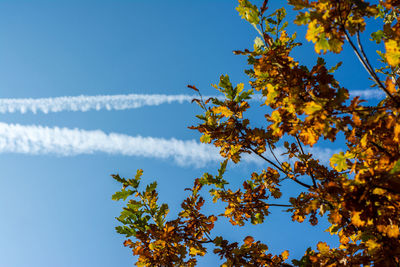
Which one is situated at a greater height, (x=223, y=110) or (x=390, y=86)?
(x=223, y=110)

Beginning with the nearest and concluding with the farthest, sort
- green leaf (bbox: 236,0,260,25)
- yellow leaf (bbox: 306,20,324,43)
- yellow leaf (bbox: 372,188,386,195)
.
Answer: yellow leaf (bbox: 372,188,386,195)
yellow leaf (bbox: 306,20,324,43)
green leaf (bbox: 236,0,260,25)

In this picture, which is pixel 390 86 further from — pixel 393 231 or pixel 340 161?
pixel 393 231

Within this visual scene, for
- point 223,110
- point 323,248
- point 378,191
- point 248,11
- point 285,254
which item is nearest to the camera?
point 378,191

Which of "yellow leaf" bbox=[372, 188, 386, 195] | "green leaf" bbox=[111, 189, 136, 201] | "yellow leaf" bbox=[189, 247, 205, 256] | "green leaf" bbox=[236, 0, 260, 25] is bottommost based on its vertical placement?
"yellow leaf" bbox=[372, 188, 386, 195]

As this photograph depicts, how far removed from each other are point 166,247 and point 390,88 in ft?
13.0

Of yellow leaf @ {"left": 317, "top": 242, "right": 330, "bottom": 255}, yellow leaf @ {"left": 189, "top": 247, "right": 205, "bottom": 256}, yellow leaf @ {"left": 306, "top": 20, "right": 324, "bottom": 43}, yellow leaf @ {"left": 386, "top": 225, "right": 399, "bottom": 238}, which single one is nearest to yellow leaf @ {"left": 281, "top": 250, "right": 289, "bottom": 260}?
yellow leaf @ {"left": 189, "top": 247, "right": 205, "bottom": 256}

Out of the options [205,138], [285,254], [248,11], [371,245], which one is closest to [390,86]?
[371,245]

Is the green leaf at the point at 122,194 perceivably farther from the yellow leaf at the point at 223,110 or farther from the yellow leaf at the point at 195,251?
the yellow leaf at the point at 223,110

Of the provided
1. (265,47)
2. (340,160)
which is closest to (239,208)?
(340,160)

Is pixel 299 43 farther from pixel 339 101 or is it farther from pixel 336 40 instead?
pixel 339 101

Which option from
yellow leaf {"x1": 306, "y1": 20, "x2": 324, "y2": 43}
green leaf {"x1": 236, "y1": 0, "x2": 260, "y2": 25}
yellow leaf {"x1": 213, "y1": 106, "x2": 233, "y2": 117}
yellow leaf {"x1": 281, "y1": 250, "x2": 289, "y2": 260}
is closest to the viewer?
yellow leaf {"x1": 306, "y1": 20, "x2": 324, "y2": 43}

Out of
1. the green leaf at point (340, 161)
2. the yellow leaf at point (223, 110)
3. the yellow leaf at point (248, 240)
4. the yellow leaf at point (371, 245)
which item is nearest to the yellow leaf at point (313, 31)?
the green leaf at point (340, 161)

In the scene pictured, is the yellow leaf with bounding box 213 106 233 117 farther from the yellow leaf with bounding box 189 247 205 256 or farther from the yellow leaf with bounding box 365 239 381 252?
the yellow leaf with bounding box 365 239 381 252

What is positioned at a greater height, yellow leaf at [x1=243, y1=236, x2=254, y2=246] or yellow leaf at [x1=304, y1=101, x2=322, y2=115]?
yellow leaf at [x1=304, y1=101, x2=322, y2=115]
